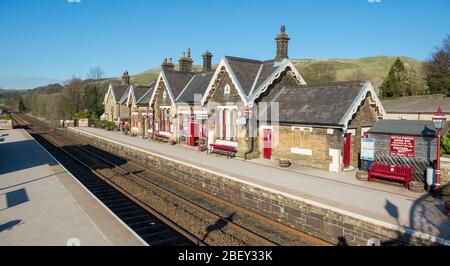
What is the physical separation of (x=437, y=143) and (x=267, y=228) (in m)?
7.02

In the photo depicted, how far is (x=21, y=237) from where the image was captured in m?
8.84

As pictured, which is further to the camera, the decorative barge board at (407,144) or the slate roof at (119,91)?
the slate roof at (119,91)

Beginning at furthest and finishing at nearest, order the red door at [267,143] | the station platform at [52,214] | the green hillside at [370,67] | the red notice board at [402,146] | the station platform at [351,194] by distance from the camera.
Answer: the green hillside at [370,67] → the red door at [267,143] → the red notice board at [402,146] → the station platform at [351,194] → the station platform at [52,214]

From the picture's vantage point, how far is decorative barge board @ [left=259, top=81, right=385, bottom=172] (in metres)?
16.5

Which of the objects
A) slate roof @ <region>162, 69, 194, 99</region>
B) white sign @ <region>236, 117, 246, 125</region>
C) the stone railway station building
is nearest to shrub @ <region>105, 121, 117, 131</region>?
the stone railway station building

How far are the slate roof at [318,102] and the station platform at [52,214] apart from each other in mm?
10760

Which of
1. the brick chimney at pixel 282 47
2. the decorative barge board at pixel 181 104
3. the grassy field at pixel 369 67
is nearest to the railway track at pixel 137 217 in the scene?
the decorative barge board at pixel 181 104

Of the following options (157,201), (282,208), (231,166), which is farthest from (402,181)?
(157,201)

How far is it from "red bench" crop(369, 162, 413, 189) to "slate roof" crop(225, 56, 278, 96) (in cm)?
849

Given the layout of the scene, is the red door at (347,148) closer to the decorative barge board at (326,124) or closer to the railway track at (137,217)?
the decorative barge board at (326,124)

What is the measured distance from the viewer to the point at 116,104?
4494cm

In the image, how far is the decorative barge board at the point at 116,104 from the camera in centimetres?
4403

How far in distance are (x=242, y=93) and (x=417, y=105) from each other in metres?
14.6

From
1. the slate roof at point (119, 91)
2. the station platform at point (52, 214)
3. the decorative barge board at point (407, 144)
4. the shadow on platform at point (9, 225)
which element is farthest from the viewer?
the slate roof at point (119, 91)
